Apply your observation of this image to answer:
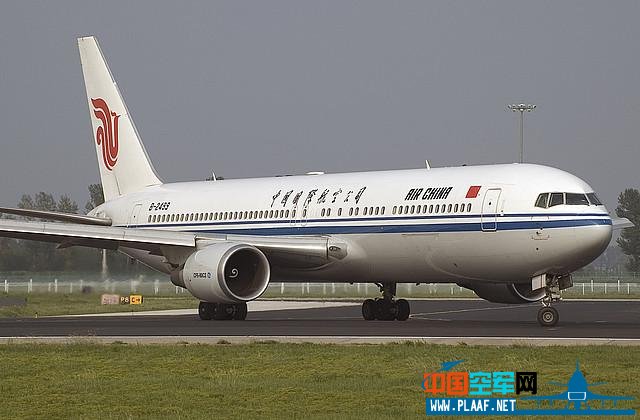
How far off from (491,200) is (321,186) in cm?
684

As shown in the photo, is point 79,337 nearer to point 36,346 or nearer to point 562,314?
point 36,346

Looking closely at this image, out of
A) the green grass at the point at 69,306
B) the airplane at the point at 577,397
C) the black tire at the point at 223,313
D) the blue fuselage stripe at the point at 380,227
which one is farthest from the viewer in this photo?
the green grass at the point at 69,306

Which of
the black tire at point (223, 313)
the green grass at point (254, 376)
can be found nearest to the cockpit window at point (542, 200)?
the green grass at point (254, 376)

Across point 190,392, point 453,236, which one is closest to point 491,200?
point 453,236

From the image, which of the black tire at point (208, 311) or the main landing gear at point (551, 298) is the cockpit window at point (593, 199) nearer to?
the main landing gear at point (551, 298)

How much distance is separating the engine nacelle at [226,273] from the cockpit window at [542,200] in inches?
293

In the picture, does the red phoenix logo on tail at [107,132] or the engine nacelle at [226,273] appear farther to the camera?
the red phoenix logo on tail at [107,132]

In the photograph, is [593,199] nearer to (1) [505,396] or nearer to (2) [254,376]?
(2) [254,376]

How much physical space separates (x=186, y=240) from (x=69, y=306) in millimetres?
14129

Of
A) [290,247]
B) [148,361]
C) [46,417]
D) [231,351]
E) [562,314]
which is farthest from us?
[562,314]

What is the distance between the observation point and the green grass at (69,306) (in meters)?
41.2

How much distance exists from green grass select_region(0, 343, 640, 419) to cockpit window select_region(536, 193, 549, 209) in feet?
29.0

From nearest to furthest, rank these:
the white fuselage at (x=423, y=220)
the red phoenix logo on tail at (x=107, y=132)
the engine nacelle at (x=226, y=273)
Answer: the white fuselage at (x=423, y=220), the engine nacelle at (x=226, y=273), the red phoenix logo on tail at (x=107, y=132)

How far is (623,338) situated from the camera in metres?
23.0
